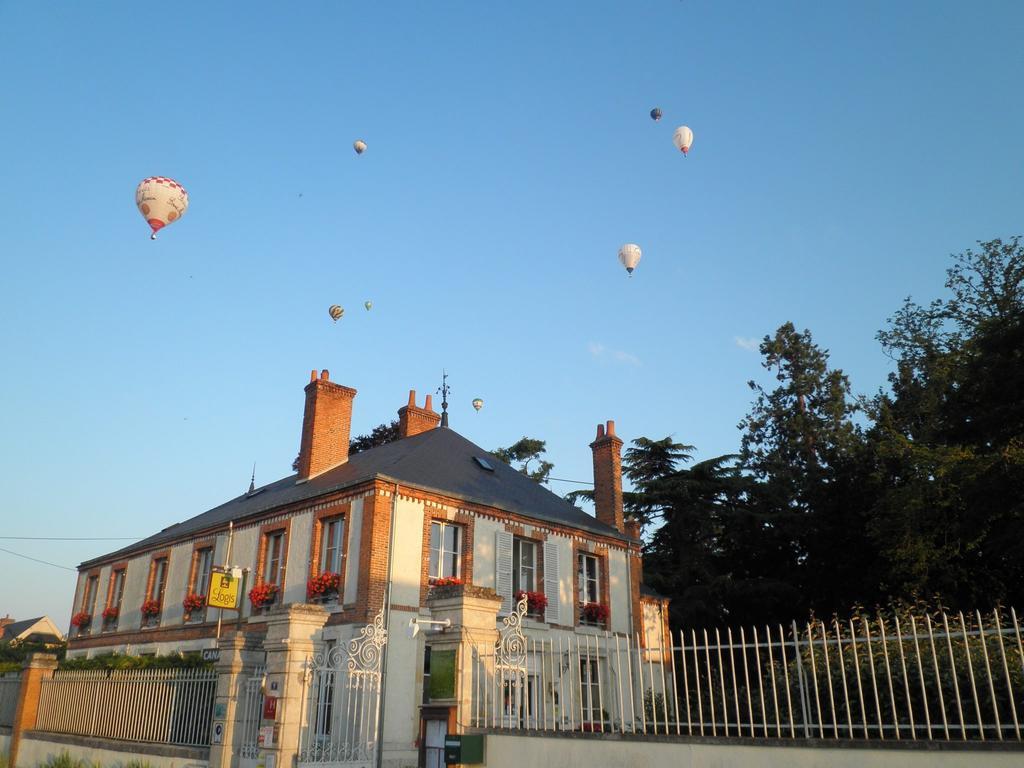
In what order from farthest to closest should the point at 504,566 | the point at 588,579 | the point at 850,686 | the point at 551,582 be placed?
1. the point at 588,579
2. the point at 551,582
3. the point at 504,566
4. the point at 850,686

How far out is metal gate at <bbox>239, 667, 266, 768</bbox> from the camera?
1200 centimetres

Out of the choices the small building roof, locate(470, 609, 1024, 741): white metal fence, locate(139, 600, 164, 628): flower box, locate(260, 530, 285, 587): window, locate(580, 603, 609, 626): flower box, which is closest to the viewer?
locate(470, 609, 1024, 741): white metal fence

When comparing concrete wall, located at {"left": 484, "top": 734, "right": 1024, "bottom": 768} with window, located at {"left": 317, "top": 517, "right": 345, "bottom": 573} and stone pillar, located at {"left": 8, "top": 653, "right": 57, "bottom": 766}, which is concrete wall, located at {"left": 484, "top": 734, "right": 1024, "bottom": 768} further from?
stone pillar, located at {"left": 8, "top": 653, "right": 57, "bottom": 766}

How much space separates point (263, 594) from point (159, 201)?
9623 mm

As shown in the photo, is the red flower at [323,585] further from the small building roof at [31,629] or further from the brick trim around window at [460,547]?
the small building roof at [31,629]

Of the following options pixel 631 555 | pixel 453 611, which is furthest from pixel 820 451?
pixel 453 611

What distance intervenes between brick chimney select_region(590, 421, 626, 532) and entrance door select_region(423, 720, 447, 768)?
49.6 feet

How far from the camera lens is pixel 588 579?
23.0 metres

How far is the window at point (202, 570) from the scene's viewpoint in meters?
23.4

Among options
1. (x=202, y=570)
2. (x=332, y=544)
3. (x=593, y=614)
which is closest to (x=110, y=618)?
(x=202, y=570)

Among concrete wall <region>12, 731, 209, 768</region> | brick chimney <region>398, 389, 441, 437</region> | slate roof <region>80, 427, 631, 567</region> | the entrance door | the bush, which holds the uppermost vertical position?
brick chimney <region>398, 389, 441, 437</region>

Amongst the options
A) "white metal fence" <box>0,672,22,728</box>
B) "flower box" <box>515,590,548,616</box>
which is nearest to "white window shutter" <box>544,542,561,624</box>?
"flower box" <box>515,590,548,616</box>

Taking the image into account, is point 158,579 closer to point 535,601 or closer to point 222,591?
point 222,591

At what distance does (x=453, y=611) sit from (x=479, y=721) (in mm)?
1350
